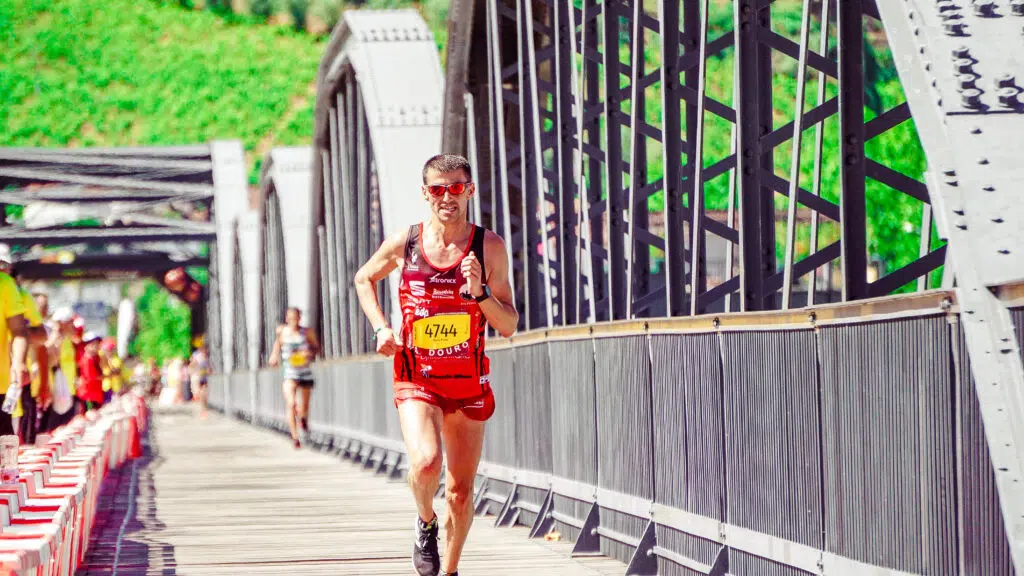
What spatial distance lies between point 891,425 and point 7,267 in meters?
7.61

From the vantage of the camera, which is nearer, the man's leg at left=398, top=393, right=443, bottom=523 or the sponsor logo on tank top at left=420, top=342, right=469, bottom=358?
the man's leg at left=398, top=393, right=443, bottom=523

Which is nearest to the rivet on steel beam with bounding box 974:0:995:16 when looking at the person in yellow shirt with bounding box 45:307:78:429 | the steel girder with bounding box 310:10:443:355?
the steel girder with bounding box 310:10:443:355

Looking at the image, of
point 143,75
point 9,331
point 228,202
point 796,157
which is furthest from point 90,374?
point 143,75

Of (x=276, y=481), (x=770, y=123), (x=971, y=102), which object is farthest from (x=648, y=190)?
(x=276, y=481)

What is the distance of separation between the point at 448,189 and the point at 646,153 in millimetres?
4565

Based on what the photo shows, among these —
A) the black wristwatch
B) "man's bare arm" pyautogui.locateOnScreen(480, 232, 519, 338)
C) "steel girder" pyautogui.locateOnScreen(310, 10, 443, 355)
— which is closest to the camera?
the black wristwatch

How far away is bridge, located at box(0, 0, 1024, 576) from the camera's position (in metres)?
5.01

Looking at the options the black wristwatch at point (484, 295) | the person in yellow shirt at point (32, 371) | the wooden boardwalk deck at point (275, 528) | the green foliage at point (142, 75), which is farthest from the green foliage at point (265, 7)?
the black wristwatch at point (484, 295)

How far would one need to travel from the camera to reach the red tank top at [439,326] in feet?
24.7

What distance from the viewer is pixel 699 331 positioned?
814cm

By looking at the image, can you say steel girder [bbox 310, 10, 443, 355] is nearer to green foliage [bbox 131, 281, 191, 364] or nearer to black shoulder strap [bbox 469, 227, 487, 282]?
black shoulder strap [bbox 469, 227, 487, 282]

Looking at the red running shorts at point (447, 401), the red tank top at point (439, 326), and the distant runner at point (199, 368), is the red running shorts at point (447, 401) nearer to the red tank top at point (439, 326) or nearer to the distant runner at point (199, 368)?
the red tank top at point (439, 326)

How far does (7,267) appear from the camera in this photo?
11.9 m

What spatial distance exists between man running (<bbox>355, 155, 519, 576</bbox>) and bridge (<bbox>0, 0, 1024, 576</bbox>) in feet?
3.39
